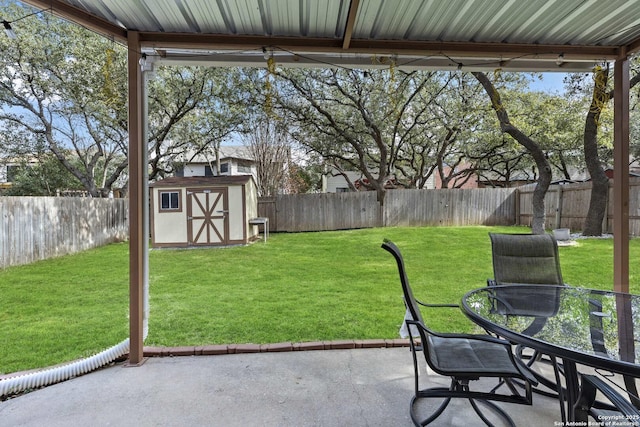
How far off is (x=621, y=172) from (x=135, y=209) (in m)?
3.85

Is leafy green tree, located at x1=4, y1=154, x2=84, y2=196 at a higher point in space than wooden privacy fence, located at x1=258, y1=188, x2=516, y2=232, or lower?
higher

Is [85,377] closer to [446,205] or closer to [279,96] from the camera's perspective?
[279,96]

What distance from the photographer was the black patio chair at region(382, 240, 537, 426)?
5.21 feet

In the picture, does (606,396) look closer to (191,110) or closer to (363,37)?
(363,37)

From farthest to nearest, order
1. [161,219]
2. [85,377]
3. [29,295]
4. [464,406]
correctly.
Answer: [161,219] < [29,295] < [85,377] < [464,406]

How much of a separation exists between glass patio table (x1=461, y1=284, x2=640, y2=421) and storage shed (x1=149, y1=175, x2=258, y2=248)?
7.85m

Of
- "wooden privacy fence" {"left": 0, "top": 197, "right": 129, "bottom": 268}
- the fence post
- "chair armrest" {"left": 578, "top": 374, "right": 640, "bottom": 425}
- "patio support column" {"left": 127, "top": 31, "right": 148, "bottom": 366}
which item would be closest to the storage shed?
"wooden privacy fence" {"left": 0, "top": 197, "right": 129, "bottom": 268}

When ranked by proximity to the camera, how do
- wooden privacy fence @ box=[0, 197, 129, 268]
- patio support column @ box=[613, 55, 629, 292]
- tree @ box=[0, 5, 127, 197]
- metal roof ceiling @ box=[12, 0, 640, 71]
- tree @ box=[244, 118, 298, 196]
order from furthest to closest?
1. tree @ box=[244, 118, 298, 196]
2. tree @ box=[0, 5, 127, 197]
3. wooden privacy fence @ box=[0, 197, 129, 268]
4. patio support column @ box=[613, 55, 629, 292]
5. metal roof ceiling @ box=[12, 0, 640, 71]

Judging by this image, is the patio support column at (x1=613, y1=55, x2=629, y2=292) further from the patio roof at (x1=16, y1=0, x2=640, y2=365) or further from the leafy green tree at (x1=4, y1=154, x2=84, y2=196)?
the leafy green tree at (x1=4, y1=154, x2=84, y2=196)

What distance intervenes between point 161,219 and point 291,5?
8.55 meters

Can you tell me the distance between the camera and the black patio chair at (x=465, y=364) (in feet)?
5.21

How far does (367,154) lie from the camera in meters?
13.5

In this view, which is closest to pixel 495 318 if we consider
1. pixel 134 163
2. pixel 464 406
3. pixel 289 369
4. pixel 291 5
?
pixel 464 406

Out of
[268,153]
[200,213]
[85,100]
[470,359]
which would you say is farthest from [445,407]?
[268,153]
